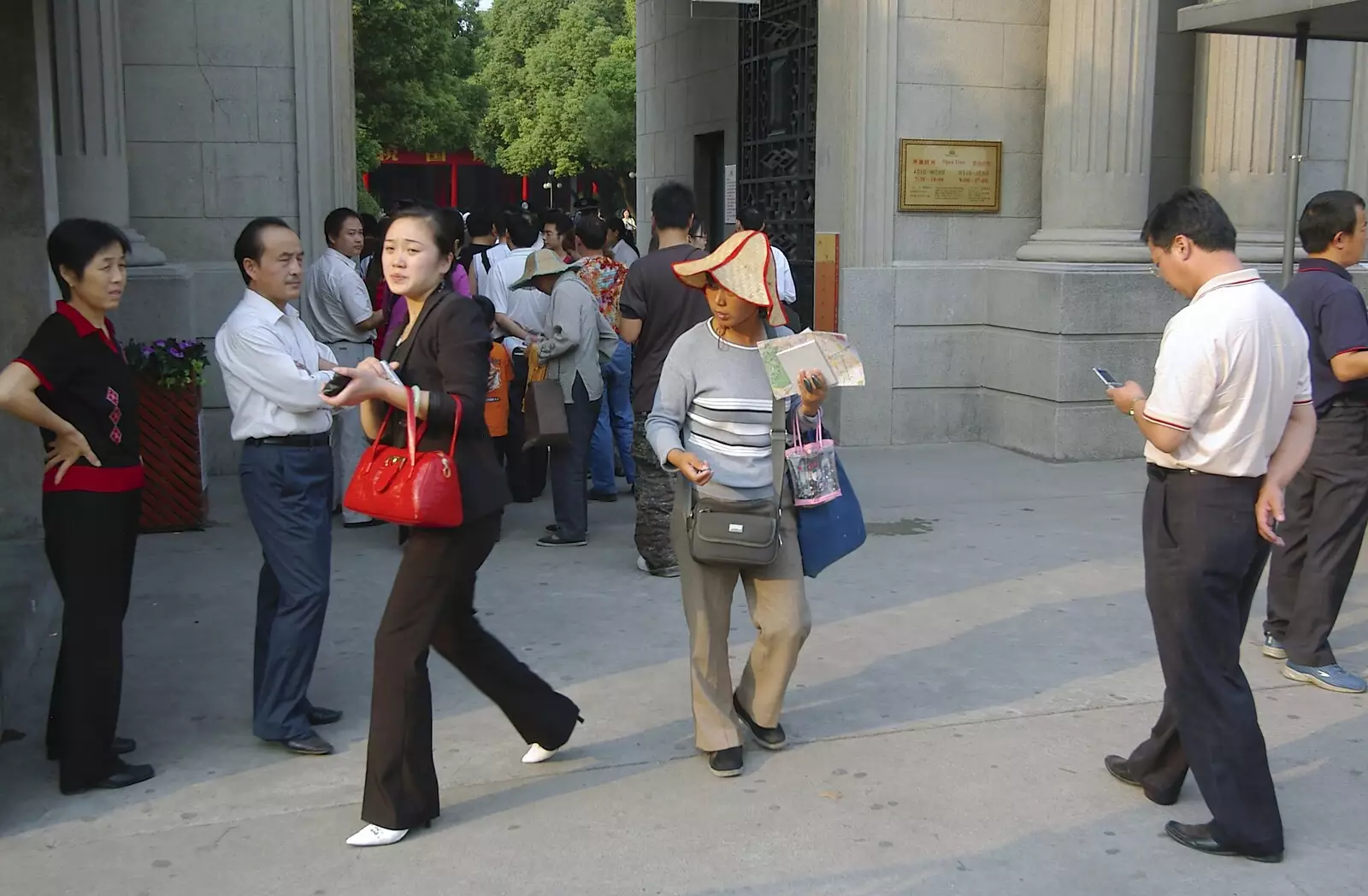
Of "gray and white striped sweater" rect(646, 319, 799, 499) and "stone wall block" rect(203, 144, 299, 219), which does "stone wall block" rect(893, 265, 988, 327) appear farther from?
"gray and white striped sweater" rect(646, 319, 799, 499)

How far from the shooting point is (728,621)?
4781mm

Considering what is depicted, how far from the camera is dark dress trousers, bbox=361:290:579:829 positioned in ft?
13.4

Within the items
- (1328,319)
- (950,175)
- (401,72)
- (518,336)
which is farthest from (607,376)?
(401,72)

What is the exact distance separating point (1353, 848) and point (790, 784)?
65.8 inches

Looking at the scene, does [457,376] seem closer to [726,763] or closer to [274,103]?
[726,763]

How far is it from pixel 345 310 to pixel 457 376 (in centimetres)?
458

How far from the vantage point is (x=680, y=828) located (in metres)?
4.28

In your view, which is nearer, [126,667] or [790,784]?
[790,784]

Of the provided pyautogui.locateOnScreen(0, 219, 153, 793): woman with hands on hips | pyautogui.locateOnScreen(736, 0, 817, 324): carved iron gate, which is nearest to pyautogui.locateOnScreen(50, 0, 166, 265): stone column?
pyautogui.locateOnScreen(0, 219, 153, 793): woman with hands on hips

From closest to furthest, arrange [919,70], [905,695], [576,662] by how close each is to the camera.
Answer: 1. [905,695]
2. [576,662]
3. [919,70]

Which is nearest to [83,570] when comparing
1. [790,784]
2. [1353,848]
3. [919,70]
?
[790,784]

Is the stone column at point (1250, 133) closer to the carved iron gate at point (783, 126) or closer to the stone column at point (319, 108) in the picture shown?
the carved iron gate at point (783, 126)

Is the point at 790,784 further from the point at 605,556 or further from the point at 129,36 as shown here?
the point at 129,36

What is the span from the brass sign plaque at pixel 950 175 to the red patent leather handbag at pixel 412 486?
749cm
